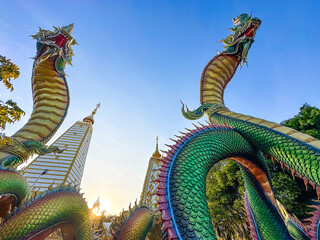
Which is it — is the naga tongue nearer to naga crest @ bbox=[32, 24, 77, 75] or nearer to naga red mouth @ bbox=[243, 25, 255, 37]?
naga crest @ bbox=[32, 24, 77, 75]

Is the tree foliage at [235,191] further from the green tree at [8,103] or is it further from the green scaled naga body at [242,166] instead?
the green tree at [8,103]

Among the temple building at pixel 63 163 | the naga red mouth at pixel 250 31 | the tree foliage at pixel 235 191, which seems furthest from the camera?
the temple building at pixel 63 163

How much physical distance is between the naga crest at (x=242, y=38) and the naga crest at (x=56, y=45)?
4.35m

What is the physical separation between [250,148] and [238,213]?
8.63 meters

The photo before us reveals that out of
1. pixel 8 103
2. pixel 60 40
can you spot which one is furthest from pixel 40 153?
pixel 60 40

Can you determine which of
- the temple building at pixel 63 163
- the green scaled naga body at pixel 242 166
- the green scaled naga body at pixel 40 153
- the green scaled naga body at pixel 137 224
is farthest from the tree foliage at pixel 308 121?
the temple building at pixel 63 163

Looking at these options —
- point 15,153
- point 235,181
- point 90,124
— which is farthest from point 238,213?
point 90,124

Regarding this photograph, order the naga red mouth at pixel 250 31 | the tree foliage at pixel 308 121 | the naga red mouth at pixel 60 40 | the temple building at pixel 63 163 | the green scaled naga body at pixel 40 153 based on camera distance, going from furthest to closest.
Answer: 1. the temple building at pixel 63 163
2. the tree foliage at pixel 308 121
3. the naga red mouth at pixel 250 31
4. the naga red mouth at pixel 60 40
5. the green scaled naga body at pixel 40 153

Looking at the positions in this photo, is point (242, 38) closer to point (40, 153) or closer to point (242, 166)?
point (242, 166)

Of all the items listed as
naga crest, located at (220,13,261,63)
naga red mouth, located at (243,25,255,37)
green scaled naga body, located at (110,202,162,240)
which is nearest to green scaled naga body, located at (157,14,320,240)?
green scaled naga body, located at (110,202,162,240)

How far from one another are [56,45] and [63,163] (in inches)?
749

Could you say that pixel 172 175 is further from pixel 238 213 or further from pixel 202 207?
pixel 238 213

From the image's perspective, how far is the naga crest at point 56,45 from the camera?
4262mm

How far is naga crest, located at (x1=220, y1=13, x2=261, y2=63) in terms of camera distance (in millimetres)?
5191
